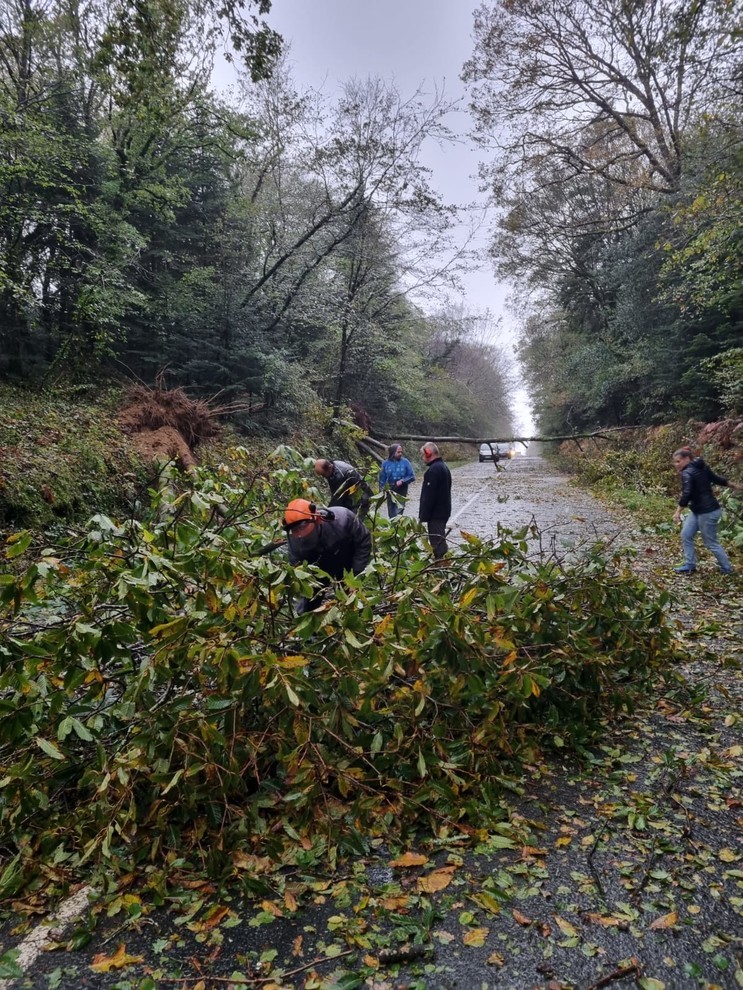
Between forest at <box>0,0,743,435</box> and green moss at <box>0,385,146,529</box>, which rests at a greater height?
forest at <box>0,0,743,435</box>

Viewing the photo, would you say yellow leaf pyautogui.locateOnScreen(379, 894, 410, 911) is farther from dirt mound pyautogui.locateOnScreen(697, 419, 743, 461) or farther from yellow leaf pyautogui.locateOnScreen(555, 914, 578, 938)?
dirt mound pyautogui.locateOnScreen(697, 419, 743, 461)

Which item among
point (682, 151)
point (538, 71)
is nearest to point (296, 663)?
point (682, 151)

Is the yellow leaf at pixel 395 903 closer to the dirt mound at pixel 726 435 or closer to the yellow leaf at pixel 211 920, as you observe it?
the yellow leaf at pixel 211 920

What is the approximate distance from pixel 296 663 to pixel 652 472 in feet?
50.5

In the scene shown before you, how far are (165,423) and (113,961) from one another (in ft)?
30.9

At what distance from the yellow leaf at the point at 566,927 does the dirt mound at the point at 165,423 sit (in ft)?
27.9

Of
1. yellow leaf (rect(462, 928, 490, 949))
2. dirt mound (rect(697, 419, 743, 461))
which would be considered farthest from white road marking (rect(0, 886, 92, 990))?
dirt mound (rect(697, 419, 743, 461))

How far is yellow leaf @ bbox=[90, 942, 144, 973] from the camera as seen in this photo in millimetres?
2205

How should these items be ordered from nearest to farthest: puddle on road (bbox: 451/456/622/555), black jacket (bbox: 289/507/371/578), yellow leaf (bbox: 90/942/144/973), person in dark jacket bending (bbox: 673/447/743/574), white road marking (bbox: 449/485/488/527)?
1. yellow leaf (bbox: 90/942/144/973)
2. black jacket (bbox: 289/507/371/578)
3. person in dark jacket bending (bbox: 673/447/743/574)
4. puddle on road (bbox: 451/456/622/555)
5. white road marking (bbox: 449/485/488/527)

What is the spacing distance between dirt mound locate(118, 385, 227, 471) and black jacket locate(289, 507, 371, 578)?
18.9ft

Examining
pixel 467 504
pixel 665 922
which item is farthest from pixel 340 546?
pixel 467 504

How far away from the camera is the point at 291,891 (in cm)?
256

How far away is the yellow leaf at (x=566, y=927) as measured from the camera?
90.3 inches

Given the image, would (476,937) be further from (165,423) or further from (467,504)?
(467,504)
